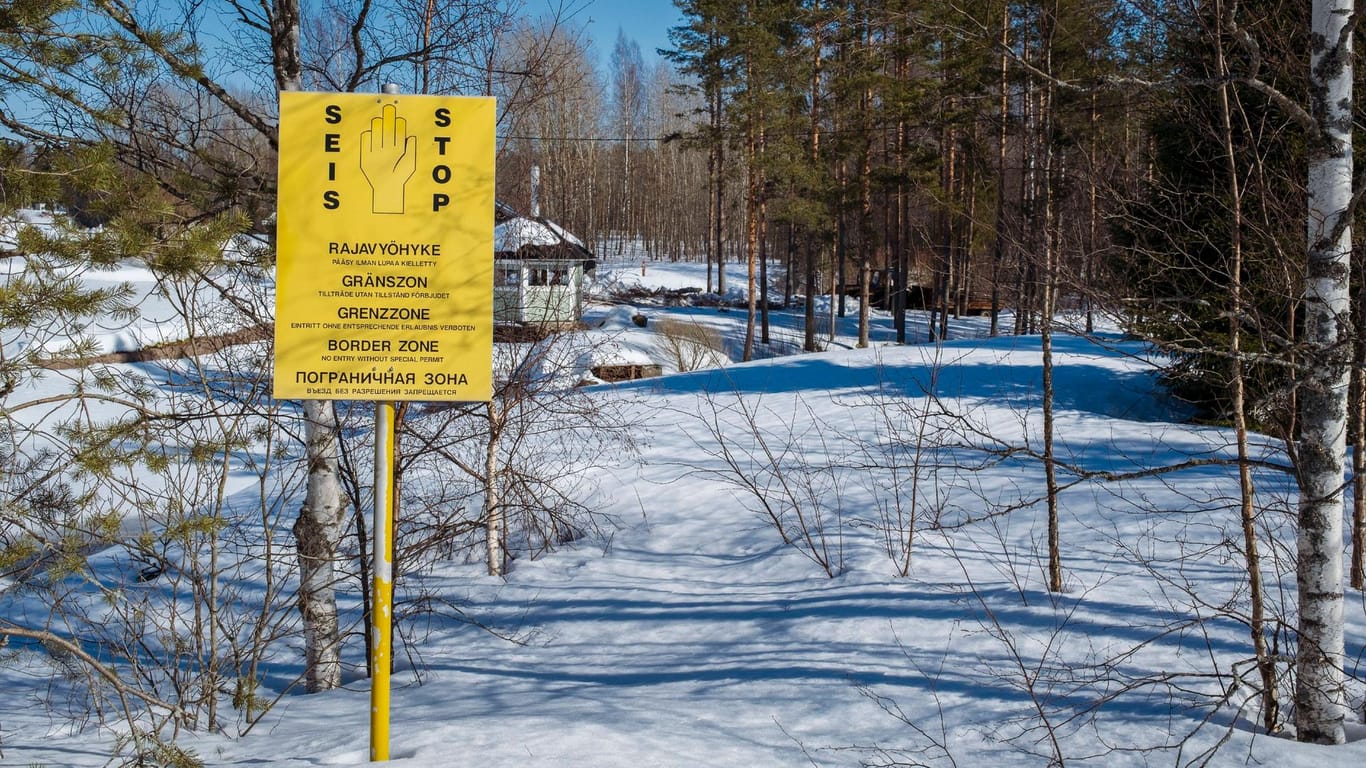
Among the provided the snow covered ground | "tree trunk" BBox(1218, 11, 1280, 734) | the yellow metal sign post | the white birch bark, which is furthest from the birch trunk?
the white birch bark

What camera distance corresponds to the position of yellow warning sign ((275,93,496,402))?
11.6 ft

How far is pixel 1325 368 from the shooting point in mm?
3797

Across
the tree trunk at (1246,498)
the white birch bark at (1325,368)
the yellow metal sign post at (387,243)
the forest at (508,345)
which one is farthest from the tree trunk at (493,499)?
the white birch bark at (1325,368)

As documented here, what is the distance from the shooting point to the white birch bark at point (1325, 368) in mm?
3766

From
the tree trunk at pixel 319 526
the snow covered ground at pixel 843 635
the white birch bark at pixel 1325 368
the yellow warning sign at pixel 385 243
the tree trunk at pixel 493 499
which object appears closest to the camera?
the yellow warning sign at pixel 385 243

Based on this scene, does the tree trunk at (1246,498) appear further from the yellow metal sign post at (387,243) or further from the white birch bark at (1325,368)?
the yellow metal sign post at (387,243)

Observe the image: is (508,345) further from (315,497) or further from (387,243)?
(387,243)

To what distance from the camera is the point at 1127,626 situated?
5.68m

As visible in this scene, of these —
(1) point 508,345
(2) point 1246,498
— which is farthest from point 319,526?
(2) point 1246,498

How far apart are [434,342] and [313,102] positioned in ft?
3.26

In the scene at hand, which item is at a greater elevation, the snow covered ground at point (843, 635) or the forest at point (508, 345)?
the forest at point (508, 345)

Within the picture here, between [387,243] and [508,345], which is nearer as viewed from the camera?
[387,243]

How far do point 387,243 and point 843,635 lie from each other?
12.8ft

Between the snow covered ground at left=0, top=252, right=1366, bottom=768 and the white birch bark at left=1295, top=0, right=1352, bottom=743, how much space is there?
29cm
